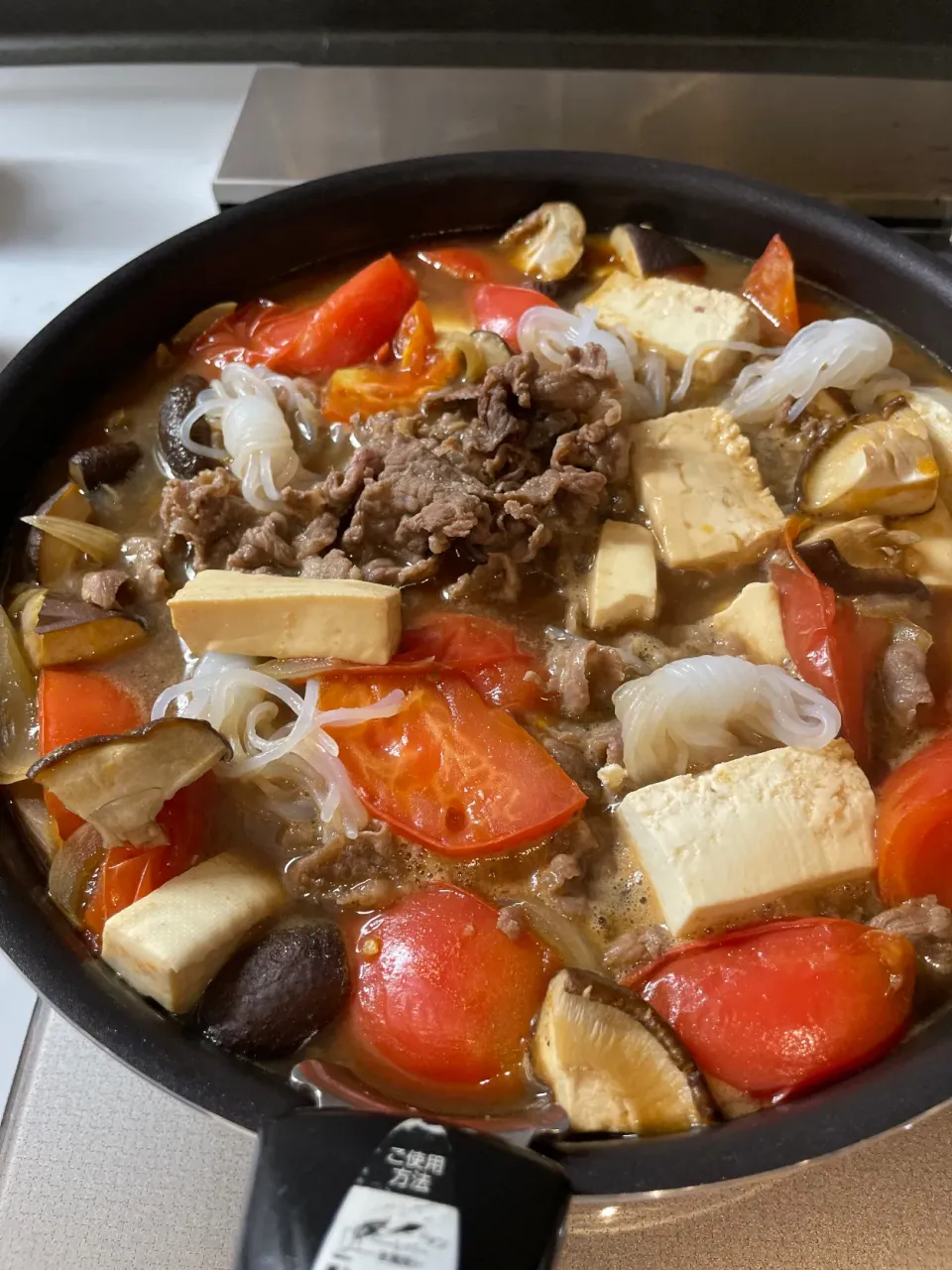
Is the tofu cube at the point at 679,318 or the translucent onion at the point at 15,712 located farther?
the tofu cube at the point at 679,318

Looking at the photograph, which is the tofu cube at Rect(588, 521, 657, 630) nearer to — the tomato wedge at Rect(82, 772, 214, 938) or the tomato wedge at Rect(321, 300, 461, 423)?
the tomato wedge at Rect(321, 300, 461, 423)

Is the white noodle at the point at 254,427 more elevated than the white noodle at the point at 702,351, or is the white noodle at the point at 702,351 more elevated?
the white noodle at the point at 254,427

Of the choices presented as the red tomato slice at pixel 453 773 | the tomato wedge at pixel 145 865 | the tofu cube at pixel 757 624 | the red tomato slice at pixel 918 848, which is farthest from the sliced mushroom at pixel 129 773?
the red tomato slice at pixel 918 848

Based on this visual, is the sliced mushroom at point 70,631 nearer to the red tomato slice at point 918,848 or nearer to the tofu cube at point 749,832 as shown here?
the tofu cube at point 749,832

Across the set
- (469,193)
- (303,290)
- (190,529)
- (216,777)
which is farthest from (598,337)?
(216,777)

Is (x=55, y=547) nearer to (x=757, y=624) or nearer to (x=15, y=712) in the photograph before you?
(x=15, y=712)

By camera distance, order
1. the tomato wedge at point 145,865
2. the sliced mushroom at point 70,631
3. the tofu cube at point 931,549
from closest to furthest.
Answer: the tomato wedge at point 145,865
the sliced mushroom at point 70,631
the tofu cube at point 931,549

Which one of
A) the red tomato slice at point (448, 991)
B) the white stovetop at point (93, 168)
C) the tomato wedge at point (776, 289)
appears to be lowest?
the red tomato slice at point (448, 991)

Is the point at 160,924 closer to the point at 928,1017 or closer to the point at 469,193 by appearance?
the point at 928,1017

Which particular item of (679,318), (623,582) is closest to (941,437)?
(679,318)
